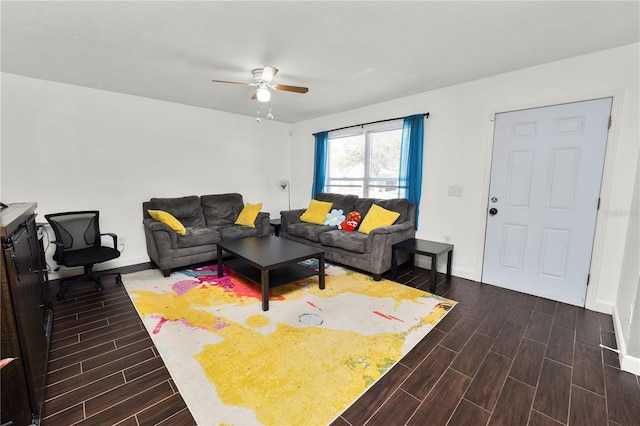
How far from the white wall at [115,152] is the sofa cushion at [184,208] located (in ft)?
0.76

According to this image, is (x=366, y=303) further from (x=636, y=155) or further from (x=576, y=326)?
(x=636, y=155)

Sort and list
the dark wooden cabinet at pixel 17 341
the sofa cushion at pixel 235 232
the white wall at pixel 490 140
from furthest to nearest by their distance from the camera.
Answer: the sofa cushion at pixel 235 232 < the white wall at pixel 490 140 < the dark wooden cabinet at pixel 17 341

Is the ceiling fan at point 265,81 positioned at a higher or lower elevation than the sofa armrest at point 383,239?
higher

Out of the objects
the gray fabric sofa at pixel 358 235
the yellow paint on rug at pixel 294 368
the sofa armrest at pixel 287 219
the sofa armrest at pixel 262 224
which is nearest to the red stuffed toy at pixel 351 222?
the gray fabric sofa at pixel 358 235

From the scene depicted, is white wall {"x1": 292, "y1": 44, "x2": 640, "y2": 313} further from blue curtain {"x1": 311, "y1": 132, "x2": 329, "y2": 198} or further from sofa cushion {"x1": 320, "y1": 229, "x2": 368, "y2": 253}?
sofa cushion {"x1": 320, "y1": 229, "x2": 368, "y2": 253}

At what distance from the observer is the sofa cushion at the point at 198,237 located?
3.57 m

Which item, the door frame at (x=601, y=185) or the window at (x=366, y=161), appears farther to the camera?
the window at (x=366, y=161)

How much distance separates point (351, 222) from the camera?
13.4 ft

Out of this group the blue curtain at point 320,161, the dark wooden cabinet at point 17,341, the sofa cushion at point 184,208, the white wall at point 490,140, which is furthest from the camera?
the blue curtain at point 320,161

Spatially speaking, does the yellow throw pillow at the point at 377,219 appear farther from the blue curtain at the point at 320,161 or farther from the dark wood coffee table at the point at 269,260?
the blue curtain at the point at 320,161

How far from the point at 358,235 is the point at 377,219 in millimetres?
372

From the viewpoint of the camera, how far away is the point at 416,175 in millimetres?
3881

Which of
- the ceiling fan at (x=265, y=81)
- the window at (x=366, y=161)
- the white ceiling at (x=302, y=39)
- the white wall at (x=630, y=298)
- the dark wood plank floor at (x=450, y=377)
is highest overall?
the white ceiling at (x=302, y=39)

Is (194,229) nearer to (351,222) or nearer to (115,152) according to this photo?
(115,152)
